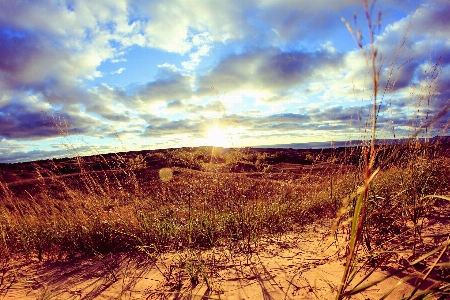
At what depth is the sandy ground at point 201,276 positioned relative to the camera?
5.95 ft

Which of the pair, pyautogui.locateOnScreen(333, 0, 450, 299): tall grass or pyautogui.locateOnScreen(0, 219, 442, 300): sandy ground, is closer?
pyautogui.locateOnScreen(333, 0, 450, 299): tall grass

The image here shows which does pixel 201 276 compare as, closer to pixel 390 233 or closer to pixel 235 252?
pixel 235 252

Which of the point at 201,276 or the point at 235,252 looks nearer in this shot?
the point at 201,276

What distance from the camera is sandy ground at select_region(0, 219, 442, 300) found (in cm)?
181

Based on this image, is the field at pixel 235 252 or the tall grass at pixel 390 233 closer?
the tall grass at pixel 390 233

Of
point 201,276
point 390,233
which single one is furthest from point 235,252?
point 390,233

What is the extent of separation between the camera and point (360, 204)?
90 cm

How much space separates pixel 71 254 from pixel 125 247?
551 millimetres

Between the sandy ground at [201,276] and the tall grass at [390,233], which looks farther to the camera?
the sandy ground at [201,276]

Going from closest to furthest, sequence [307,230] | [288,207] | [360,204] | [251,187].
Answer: [360,204] → [307,230] → [288,207] → [251,187]

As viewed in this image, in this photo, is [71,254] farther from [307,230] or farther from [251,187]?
[251,187]

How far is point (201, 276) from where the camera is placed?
208cm

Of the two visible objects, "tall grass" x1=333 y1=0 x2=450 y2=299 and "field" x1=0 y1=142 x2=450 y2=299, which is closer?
"tall grass" x1=333 y1=0 x2=450 y2=299

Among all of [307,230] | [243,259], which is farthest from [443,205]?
[243,259]
